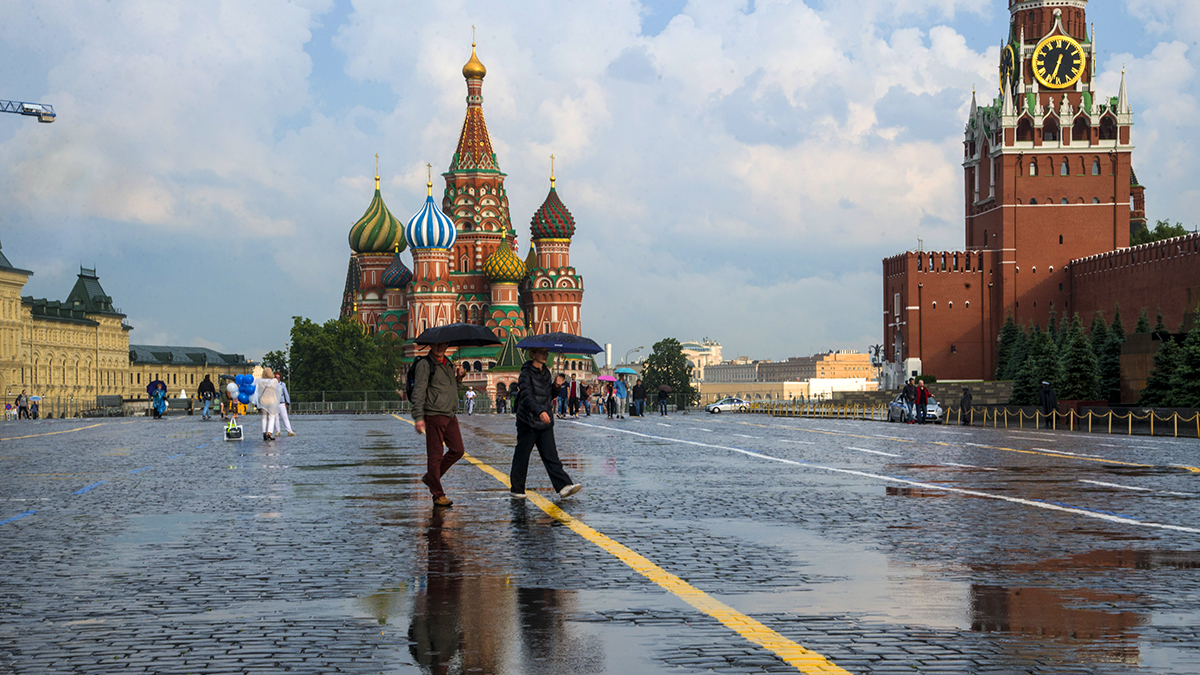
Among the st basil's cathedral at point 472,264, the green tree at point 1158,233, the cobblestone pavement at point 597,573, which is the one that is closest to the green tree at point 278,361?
the st basil's cathedral at point 472,264

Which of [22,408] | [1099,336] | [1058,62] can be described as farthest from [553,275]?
[1099,336]

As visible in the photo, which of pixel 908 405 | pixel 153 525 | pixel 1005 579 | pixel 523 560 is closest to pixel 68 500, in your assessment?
pixel 153 525

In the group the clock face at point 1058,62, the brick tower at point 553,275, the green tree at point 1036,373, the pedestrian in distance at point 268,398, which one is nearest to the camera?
the pedestrian in distance at point 268,398

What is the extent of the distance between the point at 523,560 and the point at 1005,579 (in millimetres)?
2707

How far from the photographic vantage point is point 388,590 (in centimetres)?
708

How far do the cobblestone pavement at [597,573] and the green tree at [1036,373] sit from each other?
41.6 meters

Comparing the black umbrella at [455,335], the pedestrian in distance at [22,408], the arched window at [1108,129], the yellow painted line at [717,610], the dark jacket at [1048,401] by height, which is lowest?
the yellow painted line at [717,610]

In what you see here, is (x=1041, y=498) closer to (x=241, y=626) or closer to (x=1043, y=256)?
(x=241, y=626)

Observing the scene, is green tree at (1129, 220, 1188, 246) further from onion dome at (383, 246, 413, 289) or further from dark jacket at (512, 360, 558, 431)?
dark jacket at (512, 360, 558, 431)

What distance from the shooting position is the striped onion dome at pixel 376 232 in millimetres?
122938

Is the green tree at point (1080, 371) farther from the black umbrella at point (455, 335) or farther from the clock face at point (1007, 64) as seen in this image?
the clock face at point (1007, 64)

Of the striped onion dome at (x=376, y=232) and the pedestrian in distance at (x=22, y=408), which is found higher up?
the striped onion dome at (x=376, y=232)

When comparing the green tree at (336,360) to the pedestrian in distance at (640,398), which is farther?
the green tree at (336,360)

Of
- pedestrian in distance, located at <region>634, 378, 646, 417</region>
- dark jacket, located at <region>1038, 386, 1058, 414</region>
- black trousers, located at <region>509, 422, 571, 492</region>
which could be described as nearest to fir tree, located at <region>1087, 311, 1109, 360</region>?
pedestrian in distance, located at <region>634, 378, 646, 417</region>
